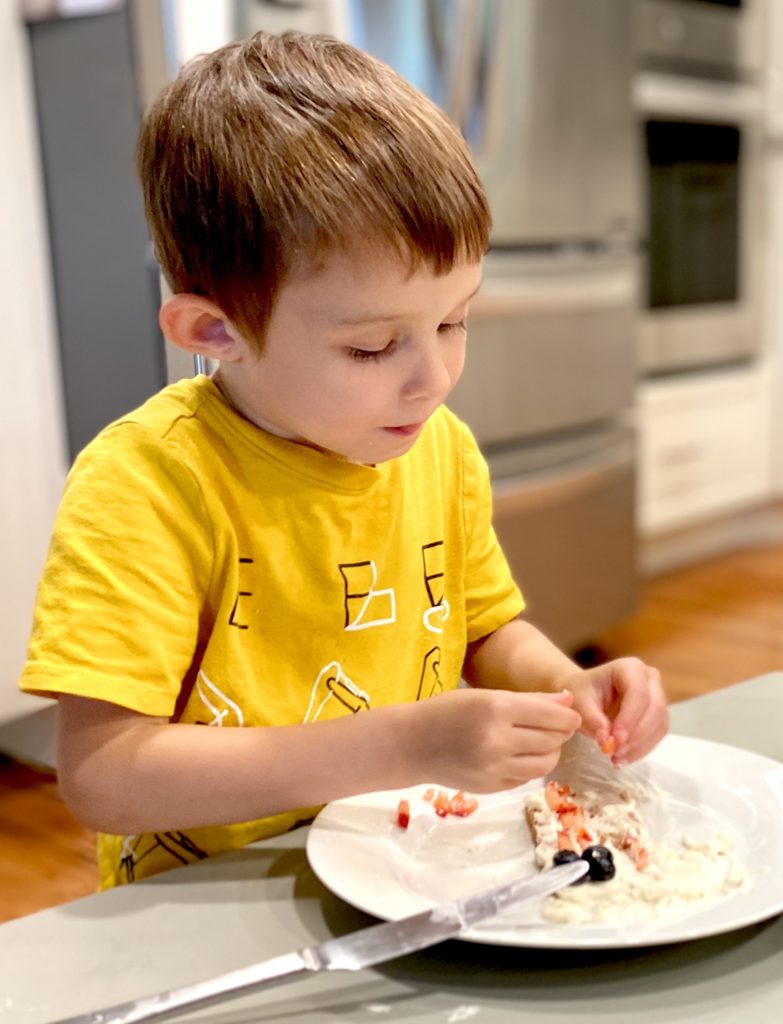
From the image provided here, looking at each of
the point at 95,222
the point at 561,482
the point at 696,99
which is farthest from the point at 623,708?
the point at 696,99

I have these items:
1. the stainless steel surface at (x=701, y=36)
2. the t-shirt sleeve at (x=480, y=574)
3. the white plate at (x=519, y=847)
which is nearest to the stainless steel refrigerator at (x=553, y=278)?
the stainless steel surface at (x=701, y=36)

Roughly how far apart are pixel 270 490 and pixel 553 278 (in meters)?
1.59

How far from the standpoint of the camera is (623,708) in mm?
654

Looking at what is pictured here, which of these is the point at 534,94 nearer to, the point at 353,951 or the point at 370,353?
the point at 370,353

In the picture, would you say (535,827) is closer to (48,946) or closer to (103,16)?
(48,946)

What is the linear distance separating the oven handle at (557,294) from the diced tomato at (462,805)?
1406mm

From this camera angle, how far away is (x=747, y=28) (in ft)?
9.30

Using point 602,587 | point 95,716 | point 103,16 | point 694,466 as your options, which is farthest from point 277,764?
point 694,466

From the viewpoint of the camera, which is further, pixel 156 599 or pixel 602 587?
pixel 602 587

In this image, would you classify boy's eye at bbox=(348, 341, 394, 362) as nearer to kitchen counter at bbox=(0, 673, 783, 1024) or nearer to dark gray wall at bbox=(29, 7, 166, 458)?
kitchen counter at bbox=(0, 673, 783, 1024)

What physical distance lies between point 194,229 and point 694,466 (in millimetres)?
2410

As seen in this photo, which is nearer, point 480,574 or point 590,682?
point 590,682

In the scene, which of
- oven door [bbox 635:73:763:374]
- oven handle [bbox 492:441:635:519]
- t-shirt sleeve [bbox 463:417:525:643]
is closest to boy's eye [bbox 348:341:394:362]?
t-shirt sleeve [bbox 463:417:525:643]

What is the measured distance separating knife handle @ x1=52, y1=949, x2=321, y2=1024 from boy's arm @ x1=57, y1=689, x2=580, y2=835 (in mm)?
149
